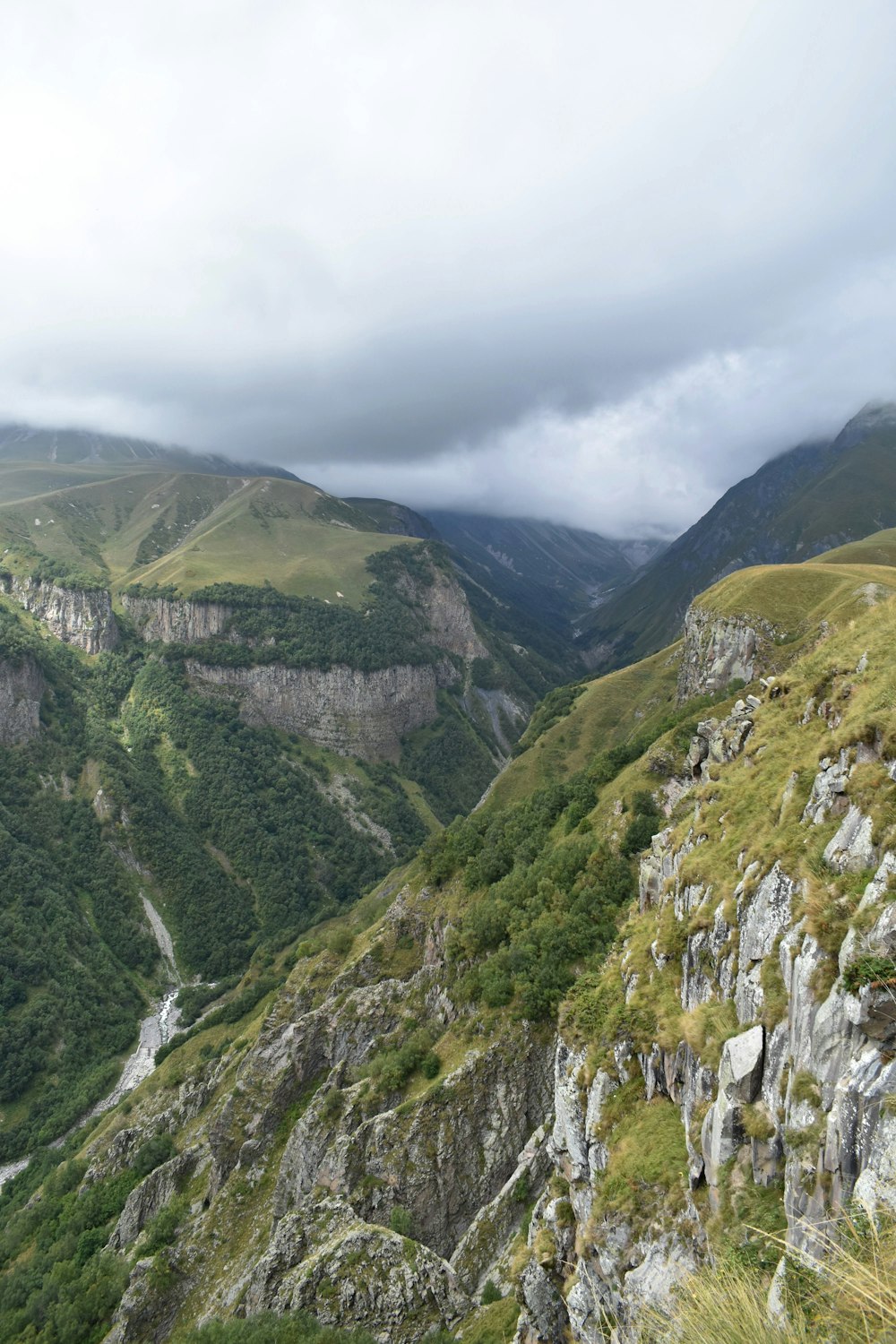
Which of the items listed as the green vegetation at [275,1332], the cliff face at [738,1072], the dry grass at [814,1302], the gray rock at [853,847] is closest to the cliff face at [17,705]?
the green vegetation at [275,1332]

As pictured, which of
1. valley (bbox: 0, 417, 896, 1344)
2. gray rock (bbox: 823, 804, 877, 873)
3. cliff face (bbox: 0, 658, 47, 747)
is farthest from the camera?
cliff face (bbox: 0, 658, 47, 747)

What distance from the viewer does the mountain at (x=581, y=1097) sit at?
12781mm

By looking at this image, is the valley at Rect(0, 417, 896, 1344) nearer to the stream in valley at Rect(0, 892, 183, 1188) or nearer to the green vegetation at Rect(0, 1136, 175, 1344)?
the green vegetation at Rect(0, 1136, 175, 1344)

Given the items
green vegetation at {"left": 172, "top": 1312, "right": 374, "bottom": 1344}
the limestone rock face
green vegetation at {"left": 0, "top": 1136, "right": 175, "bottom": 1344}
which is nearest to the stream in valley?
green vegetation at {"left": 0, "top": 1136, "right": 175, "bottom": 1344}

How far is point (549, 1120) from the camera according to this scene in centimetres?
3195

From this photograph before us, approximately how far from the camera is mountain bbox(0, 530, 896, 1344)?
12781 millimetres

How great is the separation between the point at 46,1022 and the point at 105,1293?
102734 millimetres

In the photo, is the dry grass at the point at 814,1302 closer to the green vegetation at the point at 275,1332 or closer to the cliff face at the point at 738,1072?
the cliff face at the point at 738,1072

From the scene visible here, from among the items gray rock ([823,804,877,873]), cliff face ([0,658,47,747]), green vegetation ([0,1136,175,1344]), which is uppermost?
cliff face ([0,658,47,747])

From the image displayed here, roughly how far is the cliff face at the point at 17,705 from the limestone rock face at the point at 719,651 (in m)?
184

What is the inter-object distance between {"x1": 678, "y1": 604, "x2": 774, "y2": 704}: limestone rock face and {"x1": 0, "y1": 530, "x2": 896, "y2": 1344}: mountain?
15.3 meters

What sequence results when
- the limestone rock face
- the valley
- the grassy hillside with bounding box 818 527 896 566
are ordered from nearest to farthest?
the valley, the limestone rock face, the grassy hillside with bounding box 818 527 896 566

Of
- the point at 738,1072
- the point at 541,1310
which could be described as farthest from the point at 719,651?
the point at 738,1072

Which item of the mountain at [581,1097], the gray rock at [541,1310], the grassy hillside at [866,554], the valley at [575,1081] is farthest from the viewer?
the grassy hillside at [866,554]
